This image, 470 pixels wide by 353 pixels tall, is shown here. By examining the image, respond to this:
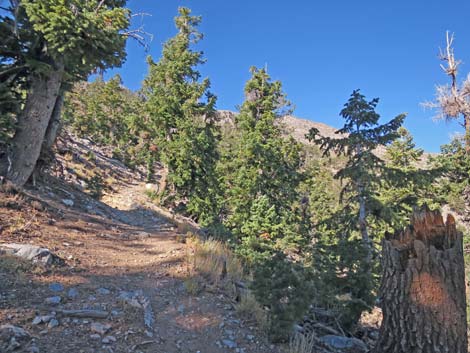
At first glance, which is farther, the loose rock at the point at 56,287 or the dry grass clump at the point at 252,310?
the dry grass clump at the point at 252,310

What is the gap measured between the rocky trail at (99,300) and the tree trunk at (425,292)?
67.9 inches

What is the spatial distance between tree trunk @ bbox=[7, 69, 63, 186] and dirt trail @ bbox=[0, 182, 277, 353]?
1404 mm

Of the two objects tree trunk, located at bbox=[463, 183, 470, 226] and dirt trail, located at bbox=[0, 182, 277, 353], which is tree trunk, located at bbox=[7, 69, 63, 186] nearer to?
dirt trail, located at bbox=[0, 182, 277, 353]

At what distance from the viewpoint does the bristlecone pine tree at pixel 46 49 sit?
7184mm

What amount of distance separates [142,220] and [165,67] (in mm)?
9021

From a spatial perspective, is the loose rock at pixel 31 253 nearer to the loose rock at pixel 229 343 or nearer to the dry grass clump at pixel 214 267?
the dry grass clump at pixel 214 267

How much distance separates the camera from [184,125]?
16672mm

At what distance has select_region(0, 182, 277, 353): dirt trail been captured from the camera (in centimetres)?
371

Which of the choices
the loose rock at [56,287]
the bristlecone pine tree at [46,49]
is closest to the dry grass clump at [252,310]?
the loose rock at [56,287]

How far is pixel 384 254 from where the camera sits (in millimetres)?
4027

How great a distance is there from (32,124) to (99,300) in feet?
19.1

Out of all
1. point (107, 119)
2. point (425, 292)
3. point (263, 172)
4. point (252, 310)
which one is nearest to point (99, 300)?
point (252, 310)

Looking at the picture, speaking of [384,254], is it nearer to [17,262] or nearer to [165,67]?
[17,262]

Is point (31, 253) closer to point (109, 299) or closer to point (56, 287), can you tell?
point (56, 287)
